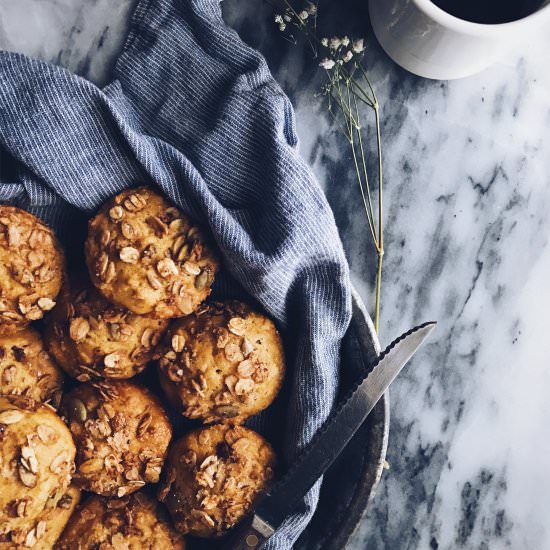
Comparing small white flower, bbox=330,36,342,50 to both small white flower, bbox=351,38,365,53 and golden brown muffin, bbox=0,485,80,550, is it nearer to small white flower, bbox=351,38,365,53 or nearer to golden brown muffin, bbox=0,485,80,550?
small white flower, bbox=351,38,365,53

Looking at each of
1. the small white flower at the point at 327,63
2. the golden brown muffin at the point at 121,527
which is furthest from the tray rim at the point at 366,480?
the small white flower at the point at 327,63

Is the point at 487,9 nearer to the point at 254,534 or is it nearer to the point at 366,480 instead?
the point at 366,480

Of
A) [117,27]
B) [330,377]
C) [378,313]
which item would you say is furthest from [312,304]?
[117,27]

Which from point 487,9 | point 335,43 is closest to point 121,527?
point 335,43

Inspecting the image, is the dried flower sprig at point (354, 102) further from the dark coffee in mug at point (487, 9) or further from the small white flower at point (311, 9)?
the dark coffee in mug at point (487, 9)

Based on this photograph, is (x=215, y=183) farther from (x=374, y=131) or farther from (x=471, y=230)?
(x=471, y=230)
